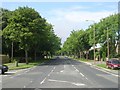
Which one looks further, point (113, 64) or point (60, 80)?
point (113, 64)

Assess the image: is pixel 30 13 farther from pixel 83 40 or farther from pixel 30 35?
pixel 83 40

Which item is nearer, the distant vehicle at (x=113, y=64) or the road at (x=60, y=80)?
the road at (x=60, y=80)

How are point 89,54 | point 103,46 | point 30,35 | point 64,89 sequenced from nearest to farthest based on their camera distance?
1. point 64,89
2. point 30,35
3. point 103,46
4. point 89,54

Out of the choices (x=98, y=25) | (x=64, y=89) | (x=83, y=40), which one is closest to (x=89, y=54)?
(x=83, y=40)

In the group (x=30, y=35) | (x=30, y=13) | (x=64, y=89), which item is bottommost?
(x=64, y=89)

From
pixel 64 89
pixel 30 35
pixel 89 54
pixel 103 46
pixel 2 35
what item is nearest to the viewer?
pixel 64 89

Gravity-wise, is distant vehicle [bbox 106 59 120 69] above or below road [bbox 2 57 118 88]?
above

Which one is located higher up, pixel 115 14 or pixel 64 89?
pixel 115 14

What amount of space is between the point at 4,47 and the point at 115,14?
30.3 m

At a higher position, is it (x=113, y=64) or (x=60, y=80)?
(x=113, y=64)

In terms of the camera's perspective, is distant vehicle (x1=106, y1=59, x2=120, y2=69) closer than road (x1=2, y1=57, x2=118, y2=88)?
No

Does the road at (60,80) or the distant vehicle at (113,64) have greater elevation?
the distant vehicle at (113,64)

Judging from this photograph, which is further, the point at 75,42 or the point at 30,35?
the point at 75,42

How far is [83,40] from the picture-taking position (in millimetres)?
127625
